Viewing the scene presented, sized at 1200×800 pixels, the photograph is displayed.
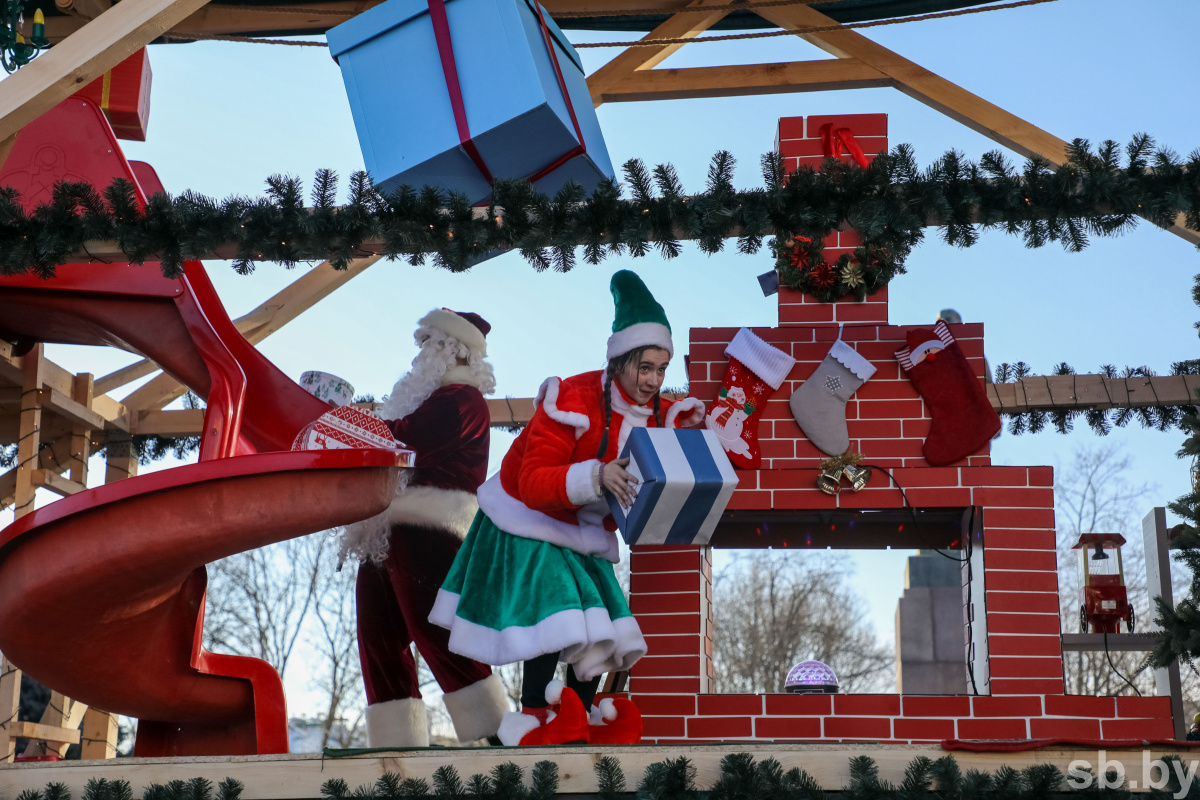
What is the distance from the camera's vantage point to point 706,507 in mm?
3346

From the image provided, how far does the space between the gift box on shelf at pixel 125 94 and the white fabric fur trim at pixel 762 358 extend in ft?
9.18

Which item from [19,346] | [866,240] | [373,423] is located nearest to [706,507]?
[866,240]

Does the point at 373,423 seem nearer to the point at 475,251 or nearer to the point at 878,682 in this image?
the point at 475,251

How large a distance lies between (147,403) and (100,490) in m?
3.12

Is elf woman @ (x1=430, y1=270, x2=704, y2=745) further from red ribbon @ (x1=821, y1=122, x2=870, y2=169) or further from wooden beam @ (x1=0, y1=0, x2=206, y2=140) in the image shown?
wooden beam @ (x1=0, y1=0, x2=206, y2=140)

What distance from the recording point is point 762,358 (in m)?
4.59

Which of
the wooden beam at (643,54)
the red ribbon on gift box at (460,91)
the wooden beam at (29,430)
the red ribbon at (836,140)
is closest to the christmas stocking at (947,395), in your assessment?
the red ribbon at (836,140)

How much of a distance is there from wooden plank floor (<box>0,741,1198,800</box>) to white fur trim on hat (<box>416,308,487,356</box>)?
2.32 m

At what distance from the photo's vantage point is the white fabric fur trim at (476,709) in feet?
14.6

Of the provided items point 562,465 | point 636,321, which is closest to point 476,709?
point 562,465

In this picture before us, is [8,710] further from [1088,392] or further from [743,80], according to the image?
[1088,392]

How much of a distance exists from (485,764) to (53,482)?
3366 mm

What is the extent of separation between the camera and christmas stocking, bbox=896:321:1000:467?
4.48 metres

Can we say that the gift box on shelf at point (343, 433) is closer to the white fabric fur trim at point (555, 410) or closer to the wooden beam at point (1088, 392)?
the white fabric fur trim at point (555, 410)
